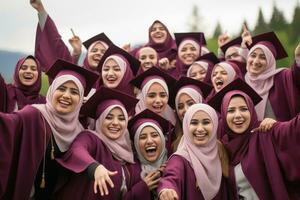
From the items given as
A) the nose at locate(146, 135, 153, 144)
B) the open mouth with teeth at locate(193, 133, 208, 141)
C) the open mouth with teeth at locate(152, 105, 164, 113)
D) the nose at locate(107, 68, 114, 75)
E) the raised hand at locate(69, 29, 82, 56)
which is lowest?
the nose at locate(146, 135, 153, 144)

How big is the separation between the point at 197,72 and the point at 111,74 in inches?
53.4

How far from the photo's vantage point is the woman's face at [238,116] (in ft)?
13.4

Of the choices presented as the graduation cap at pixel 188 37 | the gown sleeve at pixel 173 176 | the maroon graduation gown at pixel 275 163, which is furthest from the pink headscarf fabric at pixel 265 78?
the graduation cap at pixel 188 37

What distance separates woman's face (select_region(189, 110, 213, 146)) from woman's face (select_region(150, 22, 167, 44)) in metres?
3.55

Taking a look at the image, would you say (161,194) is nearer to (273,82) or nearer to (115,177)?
(115,177)

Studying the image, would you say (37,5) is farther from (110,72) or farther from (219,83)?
(219,83)

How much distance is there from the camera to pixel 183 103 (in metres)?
5.24

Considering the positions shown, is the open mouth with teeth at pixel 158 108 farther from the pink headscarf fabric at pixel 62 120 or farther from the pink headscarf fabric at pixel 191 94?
the pink headscarf fabric at pixel 62 120

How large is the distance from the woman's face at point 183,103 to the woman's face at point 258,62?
2.79 feet

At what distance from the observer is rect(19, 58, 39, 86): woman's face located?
4992 mm

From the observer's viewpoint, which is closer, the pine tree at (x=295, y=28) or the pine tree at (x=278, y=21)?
the pine tree at (x=295, y=28)

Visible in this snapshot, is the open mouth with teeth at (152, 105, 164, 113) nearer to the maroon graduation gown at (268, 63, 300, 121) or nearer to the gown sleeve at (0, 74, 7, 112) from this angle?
the maroon graduation gown at (268, 63, 300, 121)

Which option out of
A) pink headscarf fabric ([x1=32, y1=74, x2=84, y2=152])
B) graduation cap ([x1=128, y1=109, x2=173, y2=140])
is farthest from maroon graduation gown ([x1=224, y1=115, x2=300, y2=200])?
pink headscarf fabric ([x1=32, y1=74, x2=84, y2=152])

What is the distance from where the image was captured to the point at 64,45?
20.0 ft
